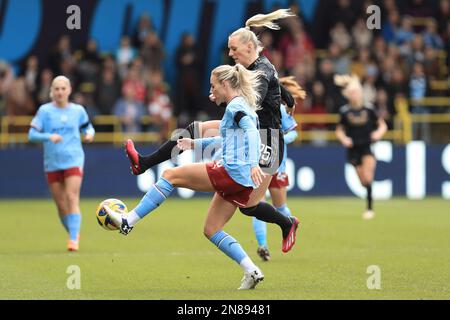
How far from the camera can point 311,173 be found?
984 inches

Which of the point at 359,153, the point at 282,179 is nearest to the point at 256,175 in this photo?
the point at 282,179

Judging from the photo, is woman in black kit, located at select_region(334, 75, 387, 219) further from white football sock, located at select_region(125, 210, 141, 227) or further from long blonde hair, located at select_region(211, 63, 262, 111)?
white football sock, located at select_region(125, 210, 141, 227)

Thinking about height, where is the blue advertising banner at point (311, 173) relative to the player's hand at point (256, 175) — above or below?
below

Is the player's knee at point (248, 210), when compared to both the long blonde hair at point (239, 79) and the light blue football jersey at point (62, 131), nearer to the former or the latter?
the long blonde hair at point (239, 79)

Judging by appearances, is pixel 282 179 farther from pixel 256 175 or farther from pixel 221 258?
pixel 256 175

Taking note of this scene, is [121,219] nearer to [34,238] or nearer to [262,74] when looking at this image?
[262,74]

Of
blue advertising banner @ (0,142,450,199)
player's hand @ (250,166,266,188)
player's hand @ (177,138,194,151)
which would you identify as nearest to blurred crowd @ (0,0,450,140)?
blue advertising banner @ (0,142,450,199)

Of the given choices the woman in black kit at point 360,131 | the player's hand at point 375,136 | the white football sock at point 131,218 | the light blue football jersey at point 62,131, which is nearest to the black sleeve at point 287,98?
the white football sock at point 131,218

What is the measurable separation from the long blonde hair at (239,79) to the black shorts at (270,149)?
0.69 m

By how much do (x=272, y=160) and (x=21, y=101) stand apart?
14.6 metres

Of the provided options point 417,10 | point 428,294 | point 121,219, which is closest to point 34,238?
point 121,219

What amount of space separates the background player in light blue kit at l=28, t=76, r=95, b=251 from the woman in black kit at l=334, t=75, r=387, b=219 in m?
6.52

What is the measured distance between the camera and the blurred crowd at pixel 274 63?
24766 mm
